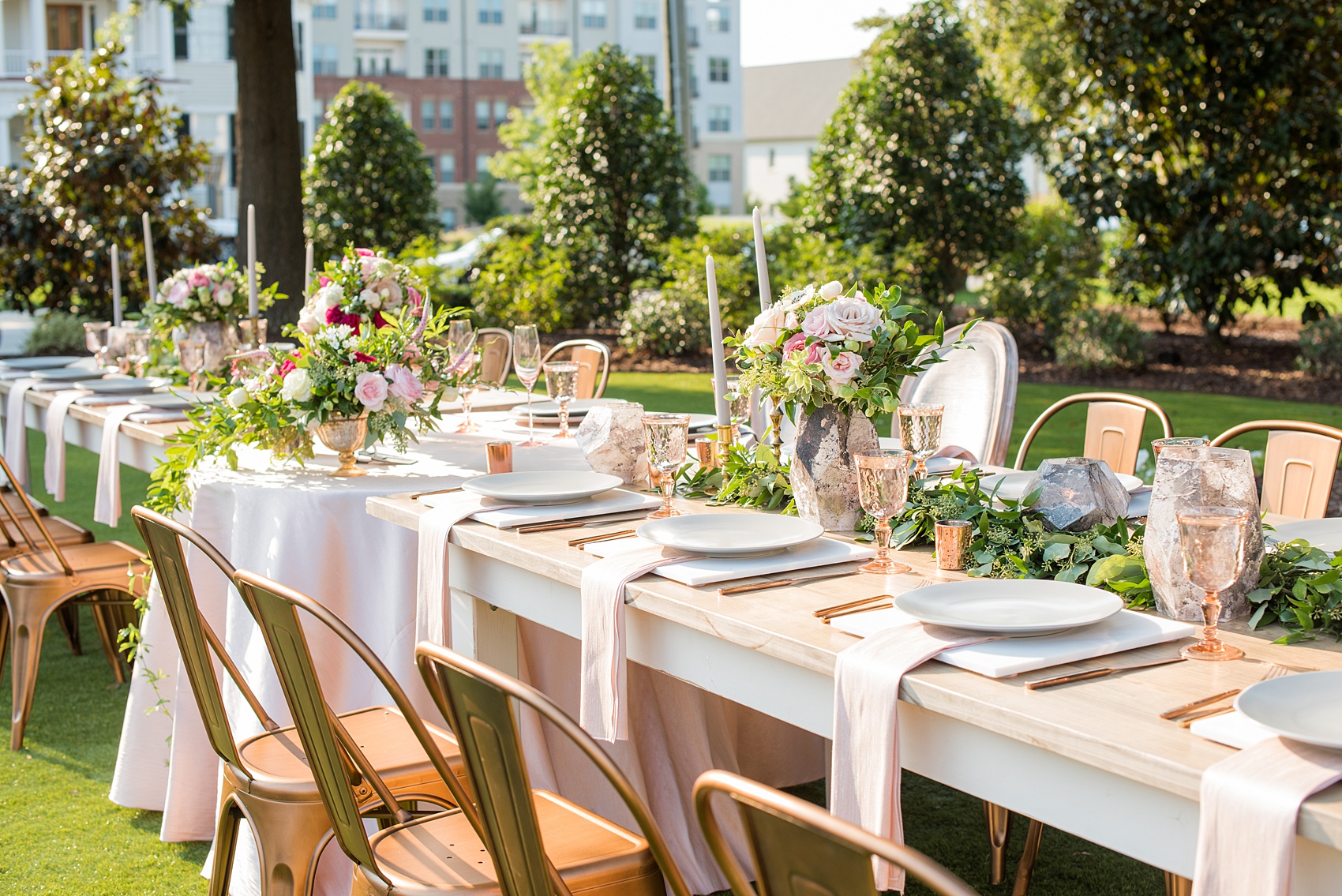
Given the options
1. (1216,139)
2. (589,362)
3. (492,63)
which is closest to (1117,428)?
(589,362)

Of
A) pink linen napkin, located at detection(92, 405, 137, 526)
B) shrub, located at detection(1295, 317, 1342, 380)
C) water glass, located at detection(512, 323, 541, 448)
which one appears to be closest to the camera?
water glass, located at detection(512, 323, 541, 448)

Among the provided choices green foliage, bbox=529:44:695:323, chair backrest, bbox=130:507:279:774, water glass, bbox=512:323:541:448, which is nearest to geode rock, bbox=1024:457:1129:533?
chair backrest, bbox=130:507:279:774

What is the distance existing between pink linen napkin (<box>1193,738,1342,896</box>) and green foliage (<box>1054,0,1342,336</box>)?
34.3 ft

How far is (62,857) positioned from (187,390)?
2.27 metres

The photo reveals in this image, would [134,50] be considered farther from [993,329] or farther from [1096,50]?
[993,329]

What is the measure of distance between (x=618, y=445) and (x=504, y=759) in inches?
57.6

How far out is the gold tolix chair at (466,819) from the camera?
4.99 ft

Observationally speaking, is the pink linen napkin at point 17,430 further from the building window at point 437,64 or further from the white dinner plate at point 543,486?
the building window at point 437,64

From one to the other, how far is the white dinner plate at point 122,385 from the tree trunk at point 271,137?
301 cm

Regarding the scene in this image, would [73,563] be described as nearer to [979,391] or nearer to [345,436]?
[345,436]

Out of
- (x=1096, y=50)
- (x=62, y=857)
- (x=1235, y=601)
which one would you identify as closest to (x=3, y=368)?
(x=62, y=857)

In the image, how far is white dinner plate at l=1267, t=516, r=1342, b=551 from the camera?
2.08 m

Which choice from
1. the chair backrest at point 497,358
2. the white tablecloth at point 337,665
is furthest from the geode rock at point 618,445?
the chair backrest at point 497,358

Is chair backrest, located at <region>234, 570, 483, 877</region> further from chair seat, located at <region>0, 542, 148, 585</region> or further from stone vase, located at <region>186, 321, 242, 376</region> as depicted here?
stone vase, located at <region>186, 321, 242, 376</region>
